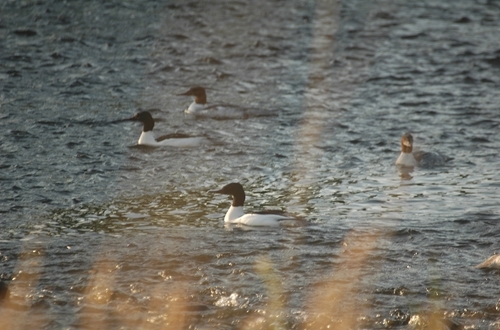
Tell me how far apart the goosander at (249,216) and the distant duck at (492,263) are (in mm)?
2835

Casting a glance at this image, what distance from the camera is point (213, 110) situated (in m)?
20.2

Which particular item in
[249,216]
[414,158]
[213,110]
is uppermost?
[249,216]

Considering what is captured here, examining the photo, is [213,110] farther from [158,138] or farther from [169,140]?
[169,140]

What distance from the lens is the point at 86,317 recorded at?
381 inches

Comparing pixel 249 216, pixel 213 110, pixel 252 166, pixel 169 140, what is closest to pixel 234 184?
pixel 249 216

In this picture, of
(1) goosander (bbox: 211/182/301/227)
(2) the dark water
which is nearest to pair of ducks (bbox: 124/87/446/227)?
(1) goosander (bbox: 211/182/301/227)

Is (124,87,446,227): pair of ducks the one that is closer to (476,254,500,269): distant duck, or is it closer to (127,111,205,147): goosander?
(127,111,205,147): goosander

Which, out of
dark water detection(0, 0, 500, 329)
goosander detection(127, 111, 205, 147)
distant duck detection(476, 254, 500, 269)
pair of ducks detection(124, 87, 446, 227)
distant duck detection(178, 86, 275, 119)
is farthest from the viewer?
distant duck detection(178, 86, 275, 119)

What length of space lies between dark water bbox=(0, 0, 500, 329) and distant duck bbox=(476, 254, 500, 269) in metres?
0.26

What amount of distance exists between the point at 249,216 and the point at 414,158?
4.39 m

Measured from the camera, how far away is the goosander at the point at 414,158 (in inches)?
643

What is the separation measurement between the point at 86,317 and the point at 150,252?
2.15 m

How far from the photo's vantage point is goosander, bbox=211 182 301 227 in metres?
12.9

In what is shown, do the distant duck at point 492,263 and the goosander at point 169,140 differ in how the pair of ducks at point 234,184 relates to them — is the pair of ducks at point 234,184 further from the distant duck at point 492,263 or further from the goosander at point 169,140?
the distant duck at point 492,263
